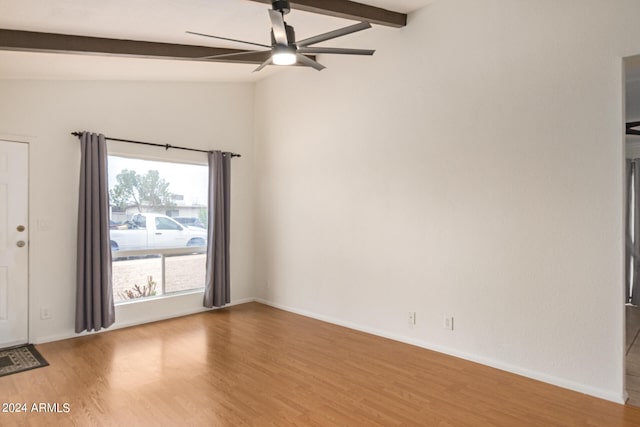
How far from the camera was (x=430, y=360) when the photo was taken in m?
3.64

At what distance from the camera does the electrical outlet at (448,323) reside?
3.78 meters

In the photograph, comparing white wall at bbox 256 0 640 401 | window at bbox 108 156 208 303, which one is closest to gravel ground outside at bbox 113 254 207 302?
window at bbox 108 156 208 303

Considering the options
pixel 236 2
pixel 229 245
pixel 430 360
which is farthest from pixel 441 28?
pixel 229 245

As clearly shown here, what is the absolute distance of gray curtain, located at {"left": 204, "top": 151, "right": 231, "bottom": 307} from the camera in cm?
542

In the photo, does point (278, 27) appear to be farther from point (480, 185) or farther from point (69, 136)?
point (69, 136)

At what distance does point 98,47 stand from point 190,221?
2542mm

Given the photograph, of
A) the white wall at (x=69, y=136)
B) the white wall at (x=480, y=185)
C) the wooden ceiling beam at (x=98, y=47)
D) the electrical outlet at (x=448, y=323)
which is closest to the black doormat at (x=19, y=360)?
the white wall at (x=69, y=136)

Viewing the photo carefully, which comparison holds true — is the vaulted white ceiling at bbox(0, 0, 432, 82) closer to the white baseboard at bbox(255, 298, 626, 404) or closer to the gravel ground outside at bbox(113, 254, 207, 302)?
the gravel ground outside at bbox(113, 254, 207, 302)

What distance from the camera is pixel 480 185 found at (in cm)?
358

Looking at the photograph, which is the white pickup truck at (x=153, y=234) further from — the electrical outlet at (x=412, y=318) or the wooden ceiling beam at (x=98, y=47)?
the electrical outlet at (x=412, y=318)

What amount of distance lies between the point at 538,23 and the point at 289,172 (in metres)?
3.43

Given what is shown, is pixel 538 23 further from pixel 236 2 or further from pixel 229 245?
Answer: pixel 229 245

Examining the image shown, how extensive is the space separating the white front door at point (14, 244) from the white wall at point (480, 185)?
317cm

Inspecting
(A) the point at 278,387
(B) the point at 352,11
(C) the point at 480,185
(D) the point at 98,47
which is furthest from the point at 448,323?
(D) the point at 98,47
